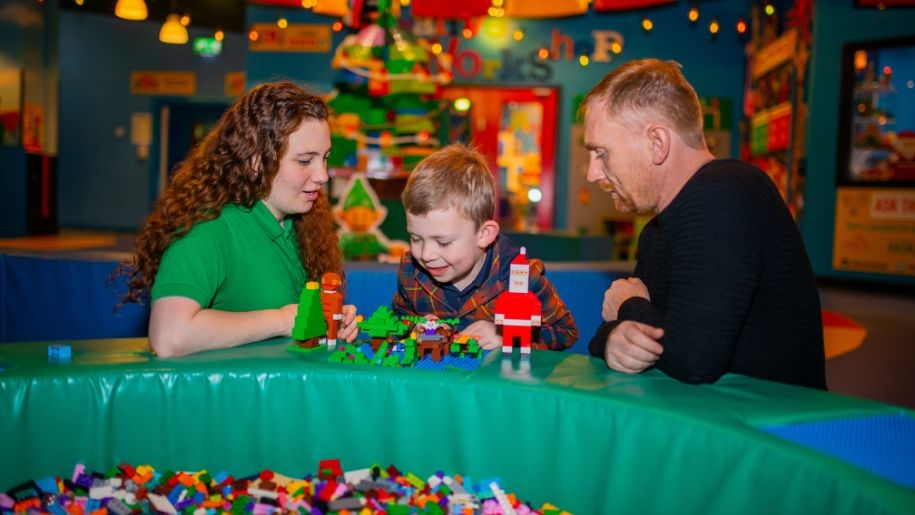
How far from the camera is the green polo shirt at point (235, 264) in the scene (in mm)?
1823

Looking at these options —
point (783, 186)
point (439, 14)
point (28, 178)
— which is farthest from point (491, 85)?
point (28, 178)

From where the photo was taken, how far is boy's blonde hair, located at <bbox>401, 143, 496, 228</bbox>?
2.11 meters

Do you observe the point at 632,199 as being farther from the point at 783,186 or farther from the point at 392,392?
the point at 783,186

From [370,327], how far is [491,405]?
38cm

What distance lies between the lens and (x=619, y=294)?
6.04 ft

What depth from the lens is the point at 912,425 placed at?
133 centimetres

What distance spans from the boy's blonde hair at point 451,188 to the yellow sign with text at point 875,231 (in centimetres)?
687

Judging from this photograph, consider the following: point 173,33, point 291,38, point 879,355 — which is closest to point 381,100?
point 879,355

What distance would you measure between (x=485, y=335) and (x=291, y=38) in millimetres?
9870

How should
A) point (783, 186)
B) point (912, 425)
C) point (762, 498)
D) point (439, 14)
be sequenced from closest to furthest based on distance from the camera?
point (762, 498) → point (912, 425) → point (783, 186) → point (439, 14)

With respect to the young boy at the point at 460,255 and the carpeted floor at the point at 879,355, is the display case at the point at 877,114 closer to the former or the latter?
the carpeted floor at the point at 879,355

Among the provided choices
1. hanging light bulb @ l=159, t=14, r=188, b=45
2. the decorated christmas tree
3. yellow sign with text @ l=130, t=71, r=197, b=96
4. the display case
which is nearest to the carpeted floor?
the display case

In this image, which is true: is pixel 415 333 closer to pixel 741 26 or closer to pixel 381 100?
pixel 381 100

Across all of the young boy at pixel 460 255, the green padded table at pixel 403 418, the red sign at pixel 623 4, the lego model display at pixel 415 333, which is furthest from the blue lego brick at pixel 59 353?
the red sign at pixel 623 4
